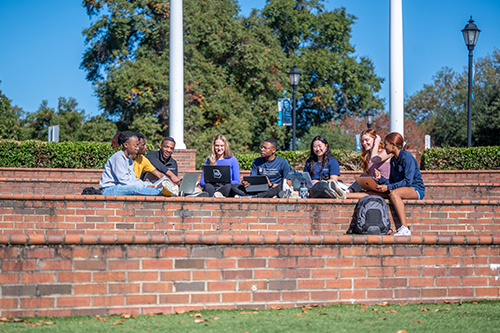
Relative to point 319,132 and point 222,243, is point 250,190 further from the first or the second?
point 319,132

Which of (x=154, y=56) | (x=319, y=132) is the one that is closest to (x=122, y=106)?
(x=154, y=56)

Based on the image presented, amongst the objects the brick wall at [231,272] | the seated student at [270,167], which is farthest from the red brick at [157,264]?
the seated student at [270,167]

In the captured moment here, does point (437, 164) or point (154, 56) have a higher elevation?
point (154, 56)

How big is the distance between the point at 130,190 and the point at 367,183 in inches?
130

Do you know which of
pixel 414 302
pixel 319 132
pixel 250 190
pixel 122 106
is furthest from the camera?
pixel 319 132

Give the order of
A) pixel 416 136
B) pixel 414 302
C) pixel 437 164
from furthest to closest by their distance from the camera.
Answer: pixel 416 136 < pixel 437 164 < pixel 414 302

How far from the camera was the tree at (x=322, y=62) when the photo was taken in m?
35.3

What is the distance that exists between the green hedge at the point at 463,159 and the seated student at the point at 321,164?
25.8 ft

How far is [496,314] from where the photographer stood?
4.51m

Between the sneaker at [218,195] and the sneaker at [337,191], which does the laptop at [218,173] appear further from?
the sneaker at [337,191]

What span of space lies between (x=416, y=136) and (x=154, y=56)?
3026cm

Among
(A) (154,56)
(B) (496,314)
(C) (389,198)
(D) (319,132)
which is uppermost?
(A) (154,56)

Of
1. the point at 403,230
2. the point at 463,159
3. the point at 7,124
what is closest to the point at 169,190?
the point at 403,230

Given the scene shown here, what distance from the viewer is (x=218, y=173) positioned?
28.1ft
